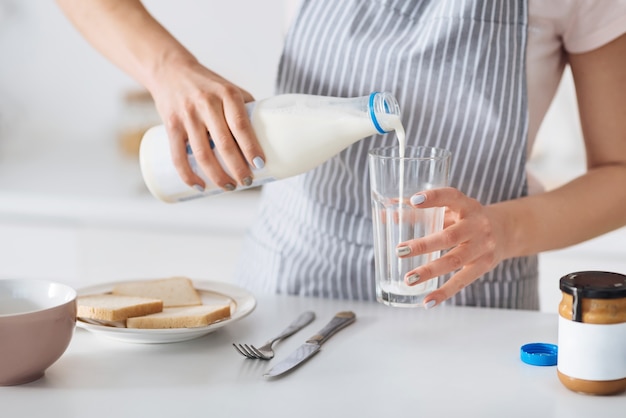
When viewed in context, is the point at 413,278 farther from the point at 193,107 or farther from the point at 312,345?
the point at 193,107

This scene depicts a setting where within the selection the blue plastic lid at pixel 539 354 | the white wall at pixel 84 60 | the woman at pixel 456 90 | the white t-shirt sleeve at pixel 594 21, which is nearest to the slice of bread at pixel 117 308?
the woman at pixel 456 90

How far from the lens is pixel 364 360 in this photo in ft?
3.50

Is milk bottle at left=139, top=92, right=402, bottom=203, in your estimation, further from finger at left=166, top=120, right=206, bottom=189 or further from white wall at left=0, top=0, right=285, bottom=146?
white wall at left=0, top=0, right=285, bottom=146

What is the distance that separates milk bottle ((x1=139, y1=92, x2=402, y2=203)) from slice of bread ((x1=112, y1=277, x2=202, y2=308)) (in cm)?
17

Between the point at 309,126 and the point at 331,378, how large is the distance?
29 cm

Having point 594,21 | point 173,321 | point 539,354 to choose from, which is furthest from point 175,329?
point 594,21

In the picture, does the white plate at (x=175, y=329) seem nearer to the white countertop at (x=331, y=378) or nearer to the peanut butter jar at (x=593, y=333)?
the white countertop at (x=331, y=378)

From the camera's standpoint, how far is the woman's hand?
1.03 meters

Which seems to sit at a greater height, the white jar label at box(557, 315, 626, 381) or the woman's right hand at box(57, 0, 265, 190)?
the woman's right hand at box(57, 0, 265, 190)

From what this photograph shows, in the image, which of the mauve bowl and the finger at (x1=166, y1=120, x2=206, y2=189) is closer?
the mauve bowl

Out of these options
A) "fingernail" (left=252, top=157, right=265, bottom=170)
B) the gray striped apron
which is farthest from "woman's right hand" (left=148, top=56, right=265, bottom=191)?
the gray striped apron

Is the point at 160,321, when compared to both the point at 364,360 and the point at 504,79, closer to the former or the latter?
the point at 364,360

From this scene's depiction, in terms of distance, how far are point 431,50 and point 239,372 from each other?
0.55 meters

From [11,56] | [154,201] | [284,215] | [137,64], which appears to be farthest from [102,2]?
[11,56]
